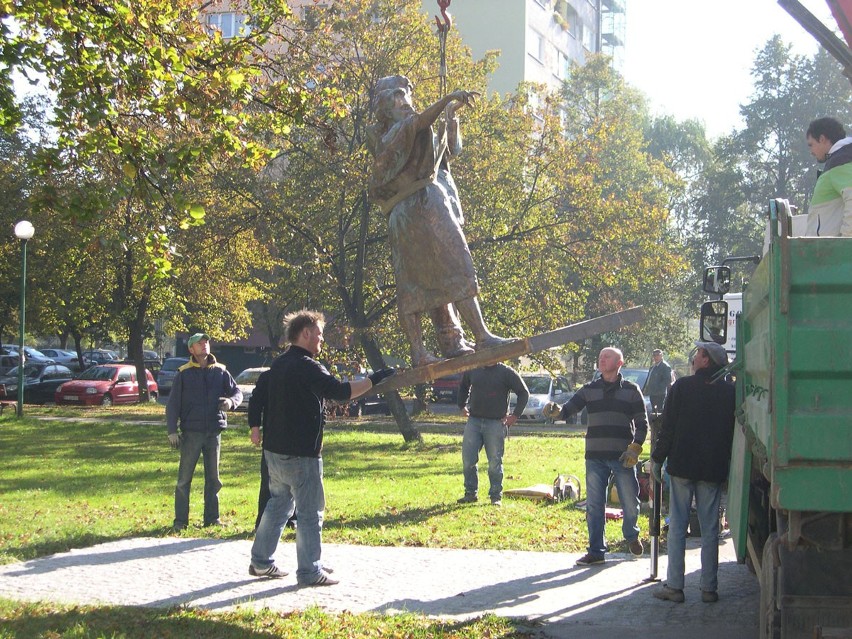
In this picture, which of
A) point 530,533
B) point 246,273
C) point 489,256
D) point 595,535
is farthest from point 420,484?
point 246,273

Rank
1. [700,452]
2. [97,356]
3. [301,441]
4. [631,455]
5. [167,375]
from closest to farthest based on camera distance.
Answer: [700,452], [301,441], [631,455], [167,375], [97,356]

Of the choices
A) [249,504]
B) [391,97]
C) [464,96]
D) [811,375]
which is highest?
[391,97]

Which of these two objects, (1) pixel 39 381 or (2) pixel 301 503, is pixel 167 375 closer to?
(1) pixel 39 381

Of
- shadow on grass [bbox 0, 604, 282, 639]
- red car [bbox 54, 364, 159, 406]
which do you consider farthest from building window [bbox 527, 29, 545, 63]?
shadow on grass [bbox 0, 604, 282, 639]

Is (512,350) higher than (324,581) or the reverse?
higher

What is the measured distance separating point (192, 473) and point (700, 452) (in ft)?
18.0

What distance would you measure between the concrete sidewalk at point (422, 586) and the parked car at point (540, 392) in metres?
22.0

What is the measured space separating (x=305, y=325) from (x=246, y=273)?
27.6 metres

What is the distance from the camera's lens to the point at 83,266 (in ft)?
117

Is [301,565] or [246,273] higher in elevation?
[246,273]

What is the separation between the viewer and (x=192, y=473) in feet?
35.0

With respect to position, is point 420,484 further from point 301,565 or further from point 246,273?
point 246,273

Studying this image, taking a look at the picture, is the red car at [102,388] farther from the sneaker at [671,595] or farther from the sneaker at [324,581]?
the sneaker at [671,595]

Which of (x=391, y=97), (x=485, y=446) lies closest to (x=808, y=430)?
(x=391, y=97)
